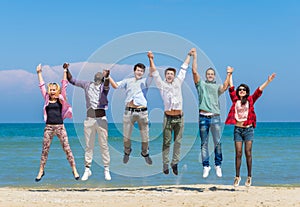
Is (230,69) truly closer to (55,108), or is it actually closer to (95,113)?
(95,113)

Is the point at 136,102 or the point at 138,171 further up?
the point at 136,102

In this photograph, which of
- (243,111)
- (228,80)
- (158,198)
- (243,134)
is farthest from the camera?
(158,198)

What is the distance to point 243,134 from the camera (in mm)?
11297

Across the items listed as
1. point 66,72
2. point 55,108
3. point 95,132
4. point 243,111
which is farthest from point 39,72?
point 243,111

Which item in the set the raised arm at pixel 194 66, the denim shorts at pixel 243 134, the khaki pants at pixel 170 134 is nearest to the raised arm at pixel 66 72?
the khaki pants at pixel 170 134

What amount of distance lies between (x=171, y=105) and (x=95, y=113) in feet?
4.83

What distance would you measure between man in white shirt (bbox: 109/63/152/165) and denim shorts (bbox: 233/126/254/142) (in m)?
1.94

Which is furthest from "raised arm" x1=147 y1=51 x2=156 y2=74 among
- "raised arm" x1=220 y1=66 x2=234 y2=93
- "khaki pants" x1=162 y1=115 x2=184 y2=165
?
"raised arm" x1=220 y1=66 x2=234 y2=93

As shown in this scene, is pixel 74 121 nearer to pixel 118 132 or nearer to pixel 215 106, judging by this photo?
pixel 118 132

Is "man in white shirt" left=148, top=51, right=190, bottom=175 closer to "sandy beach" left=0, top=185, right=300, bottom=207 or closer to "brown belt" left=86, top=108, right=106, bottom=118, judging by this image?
"sandy beach" left=0, top=185, right=300, bottom=207

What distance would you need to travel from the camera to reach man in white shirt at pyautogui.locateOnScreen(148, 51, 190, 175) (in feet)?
34.3

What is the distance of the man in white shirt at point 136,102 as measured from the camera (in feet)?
34.0

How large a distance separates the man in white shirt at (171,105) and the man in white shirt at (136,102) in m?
0.24

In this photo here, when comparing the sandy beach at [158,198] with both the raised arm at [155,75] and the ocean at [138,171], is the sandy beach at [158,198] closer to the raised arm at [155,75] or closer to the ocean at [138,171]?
the ocean at [138,171]
